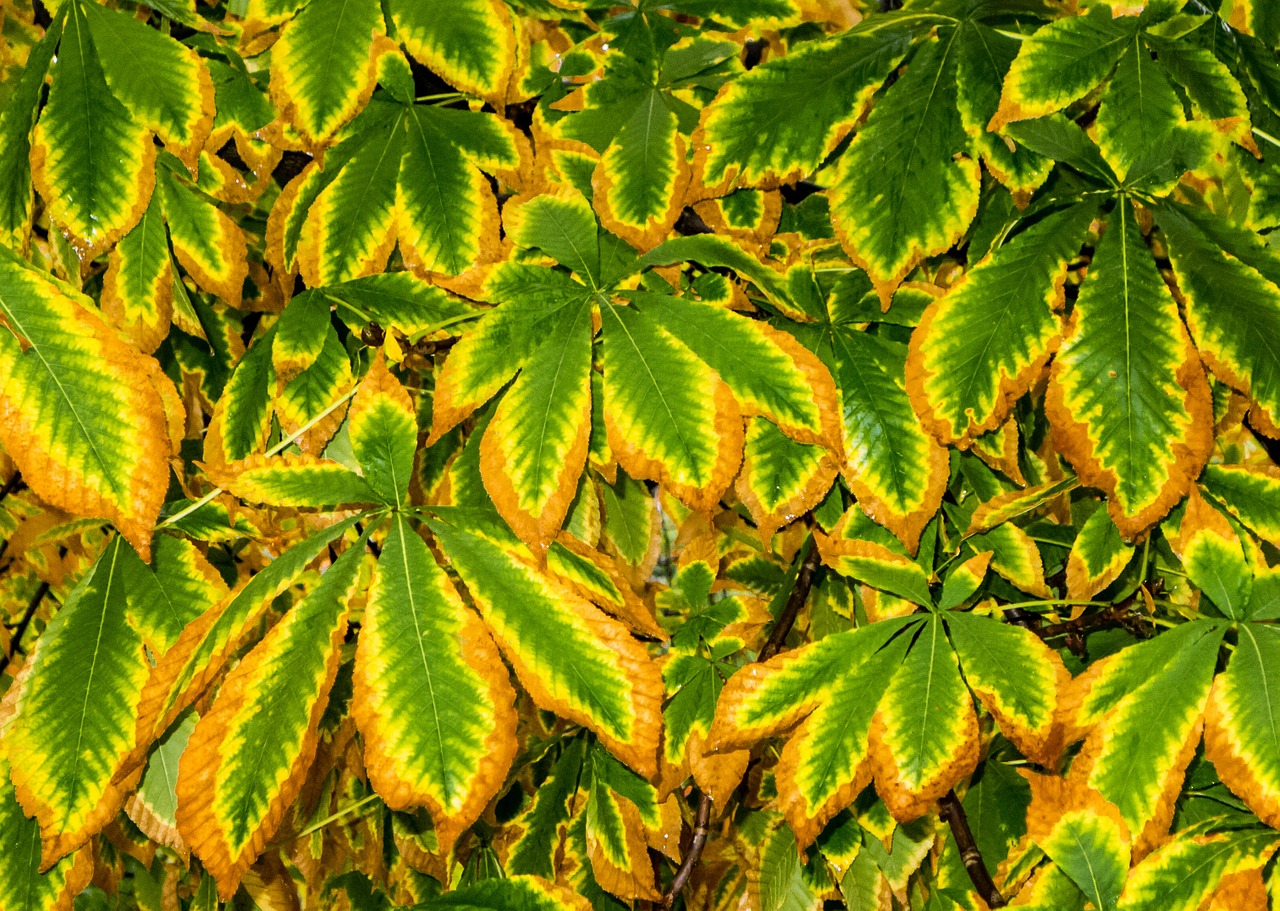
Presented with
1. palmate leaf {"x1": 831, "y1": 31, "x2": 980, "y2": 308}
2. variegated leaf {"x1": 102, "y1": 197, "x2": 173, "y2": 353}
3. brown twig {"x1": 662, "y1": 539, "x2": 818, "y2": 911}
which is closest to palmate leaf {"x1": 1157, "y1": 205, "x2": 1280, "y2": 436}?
palmate leaf {"x1": 831, "y1": 31, "x2": 980, "y2": 308}

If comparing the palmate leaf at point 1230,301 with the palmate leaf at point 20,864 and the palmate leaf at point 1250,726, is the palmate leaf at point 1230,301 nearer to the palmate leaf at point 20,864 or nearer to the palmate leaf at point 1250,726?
the palmate leaf at point 1250,726

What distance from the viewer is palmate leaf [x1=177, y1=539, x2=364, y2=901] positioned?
0.54 meters

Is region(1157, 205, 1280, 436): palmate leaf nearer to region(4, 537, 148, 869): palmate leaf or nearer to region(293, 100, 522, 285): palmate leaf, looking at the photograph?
region(293, 100, 522, 285): palmate leaf

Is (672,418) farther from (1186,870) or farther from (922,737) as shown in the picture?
(1186,870)

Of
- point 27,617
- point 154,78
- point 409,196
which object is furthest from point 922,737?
point 27,617

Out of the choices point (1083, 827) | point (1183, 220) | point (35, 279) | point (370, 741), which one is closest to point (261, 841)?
point (370, 741)

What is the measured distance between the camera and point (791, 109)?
0.68 m

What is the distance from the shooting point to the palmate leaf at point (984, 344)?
591 mm

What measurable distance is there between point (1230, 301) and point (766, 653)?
398 mm

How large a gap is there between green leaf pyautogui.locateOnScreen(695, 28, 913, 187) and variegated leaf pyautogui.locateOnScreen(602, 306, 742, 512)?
0.49 ft

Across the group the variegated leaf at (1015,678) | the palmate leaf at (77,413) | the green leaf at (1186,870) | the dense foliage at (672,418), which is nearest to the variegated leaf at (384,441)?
the dense foliage at (672,418)

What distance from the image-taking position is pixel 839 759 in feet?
2.07

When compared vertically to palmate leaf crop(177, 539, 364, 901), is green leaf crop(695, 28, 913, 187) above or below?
above

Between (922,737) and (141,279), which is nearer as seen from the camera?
(922,737)
